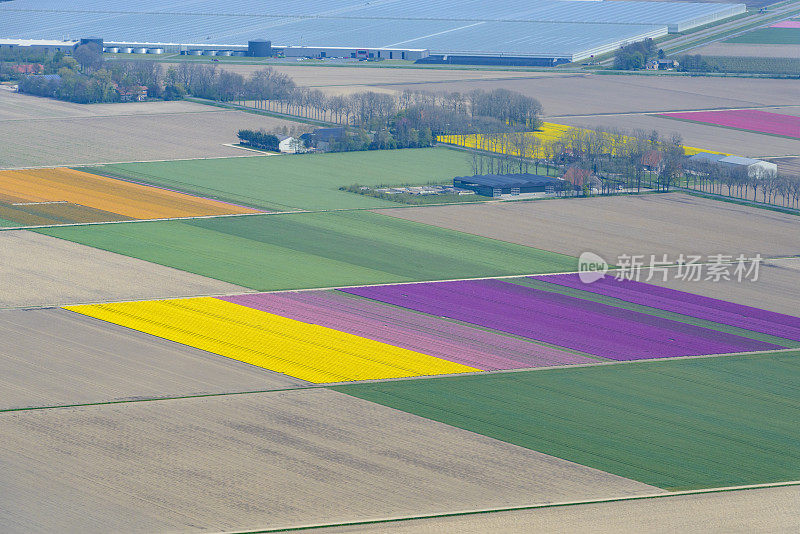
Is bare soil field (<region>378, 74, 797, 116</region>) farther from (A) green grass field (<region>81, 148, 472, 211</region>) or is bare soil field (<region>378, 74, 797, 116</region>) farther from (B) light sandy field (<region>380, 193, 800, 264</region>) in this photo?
(B) light sandy field (<region>380, 193, 800, 264</region>)

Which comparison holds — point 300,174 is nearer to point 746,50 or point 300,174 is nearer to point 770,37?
point 746,50

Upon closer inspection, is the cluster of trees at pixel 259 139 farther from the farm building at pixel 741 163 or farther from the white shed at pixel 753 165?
the white shed at pixel 753 165

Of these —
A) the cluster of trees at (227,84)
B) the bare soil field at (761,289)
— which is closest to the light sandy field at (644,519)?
the bare soil field at (761,289)

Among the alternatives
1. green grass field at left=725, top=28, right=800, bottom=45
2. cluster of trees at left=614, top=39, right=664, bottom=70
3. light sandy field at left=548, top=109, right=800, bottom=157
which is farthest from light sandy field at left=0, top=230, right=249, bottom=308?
green grass field at left=725, top=28, right=800, bottom=45

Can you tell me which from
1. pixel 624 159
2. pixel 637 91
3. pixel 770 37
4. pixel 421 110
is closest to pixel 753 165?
pixel 624 159

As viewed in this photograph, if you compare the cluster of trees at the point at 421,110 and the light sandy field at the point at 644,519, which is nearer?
the light sandy field at the point at 644,519

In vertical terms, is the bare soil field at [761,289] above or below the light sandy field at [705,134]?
below
